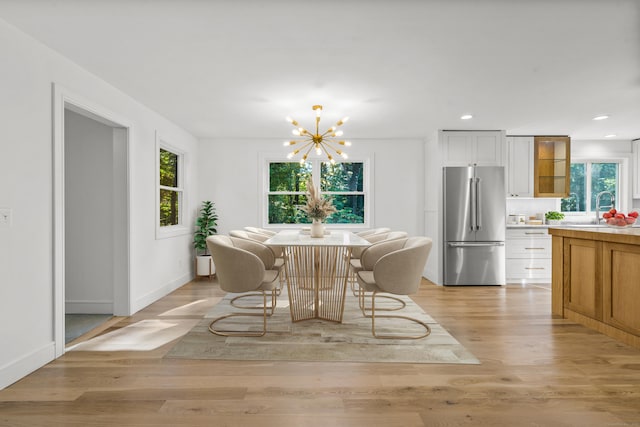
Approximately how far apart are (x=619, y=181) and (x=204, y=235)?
6.97 metres

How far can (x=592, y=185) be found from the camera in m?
6.36

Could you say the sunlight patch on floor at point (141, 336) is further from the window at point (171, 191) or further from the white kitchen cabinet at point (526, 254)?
the white kitchen cabinet at point (526, 254)

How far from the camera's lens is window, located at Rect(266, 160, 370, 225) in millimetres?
6277

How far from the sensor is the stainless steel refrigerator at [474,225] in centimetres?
532

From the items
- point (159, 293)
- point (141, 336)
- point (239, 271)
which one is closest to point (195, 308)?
point (159, 293)

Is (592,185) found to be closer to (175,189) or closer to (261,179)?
(261,179)

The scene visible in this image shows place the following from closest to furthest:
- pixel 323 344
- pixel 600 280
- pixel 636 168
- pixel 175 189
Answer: pixel 323 344 → pixel 600 280 → pixel 175 189 → pixel 636 168

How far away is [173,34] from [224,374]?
2253 millimetres

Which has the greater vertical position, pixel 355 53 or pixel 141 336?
pixel 355 53

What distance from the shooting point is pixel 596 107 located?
14.0ft

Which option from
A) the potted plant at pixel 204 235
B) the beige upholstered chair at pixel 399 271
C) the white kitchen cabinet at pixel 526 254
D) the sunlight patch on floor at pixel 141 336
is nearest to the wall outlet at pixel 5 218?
the sunlight patch on floor at pixel 141 336

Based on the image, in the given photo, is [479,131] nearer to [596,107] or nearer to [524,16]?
[596,107]

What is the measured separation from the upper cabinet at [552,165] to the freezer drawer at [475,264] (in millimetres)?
1382

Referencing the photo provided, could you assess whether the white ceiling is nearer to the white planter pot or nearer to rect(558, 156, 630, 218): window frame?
rect(558, 156, 630, 218): window frame
